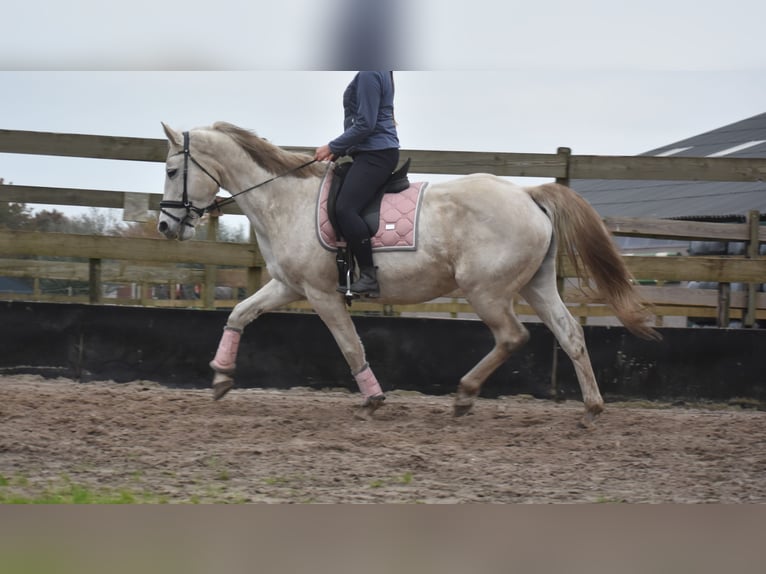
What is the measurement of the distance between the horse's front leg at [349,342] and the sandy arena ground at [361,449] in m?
0.12

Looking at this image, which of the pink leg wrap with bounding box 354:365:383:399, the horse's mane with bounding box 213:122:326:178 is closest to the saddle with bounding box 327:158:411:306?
the horse's mane with bounding box 213:122:326:178

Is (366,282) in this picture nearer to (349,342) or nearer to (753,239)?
(349,342)

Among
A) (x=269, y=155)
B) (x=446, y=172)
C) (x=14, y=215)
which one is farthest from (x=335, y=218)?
(x=14, y=215)

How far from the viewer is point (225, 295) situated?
458 inches

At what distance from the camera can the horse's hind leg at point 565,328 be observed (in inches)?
195

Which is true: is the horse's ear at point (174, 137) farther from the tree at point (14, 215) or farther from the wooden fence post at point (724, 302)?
the wooden fence post at point (724, 302)

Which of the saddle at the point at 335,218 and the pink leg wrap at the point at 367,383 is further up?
the saddle at the point at 335,218

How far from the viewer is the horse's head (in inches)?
205

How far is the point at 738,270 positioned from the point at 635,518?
600 centimetres

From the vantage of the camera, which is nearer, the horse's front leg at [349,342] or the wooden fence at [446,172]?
the horse's front leg at [349,342]

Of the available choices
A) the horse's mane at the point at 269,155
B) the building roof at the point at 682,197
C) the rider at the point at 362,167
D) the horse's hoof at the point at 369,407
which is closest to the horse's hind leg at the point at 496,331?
the horse's hoof at the point at 369,407

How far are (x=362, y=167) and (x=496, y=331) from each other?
126cm

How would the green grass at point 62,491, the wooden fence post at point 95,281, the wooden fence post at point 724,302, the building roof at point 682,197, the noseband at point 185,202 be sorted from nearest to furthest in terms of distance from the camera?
the green grass at point 62,491 → the noseband at point 185,202 → the wooden fence post at point 95,281 → the wooden fence post at point 724,302 → the building roof at point 682,197

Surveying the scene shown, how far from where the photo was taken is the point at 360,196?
4855mm
